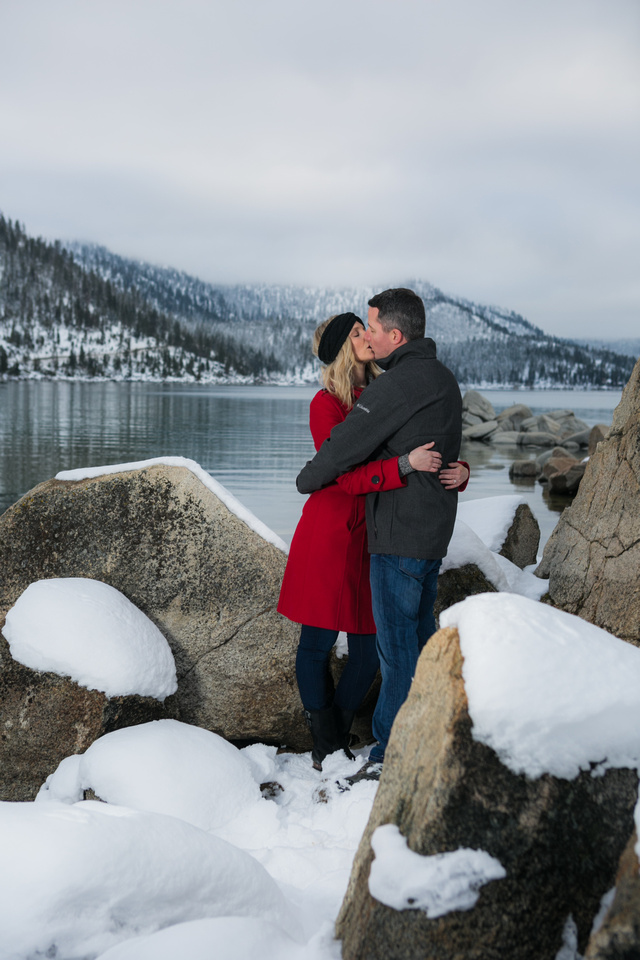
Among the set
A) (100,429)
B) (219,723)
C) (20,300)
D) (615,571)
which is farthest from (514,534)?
(20,300)

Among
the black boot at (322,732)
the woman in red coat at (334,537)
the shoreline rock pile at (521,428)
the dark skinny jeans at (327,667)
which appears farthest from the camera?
A: the shoreline rock pile at (521,428)

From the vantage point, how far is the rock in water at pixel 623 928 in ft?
4.92

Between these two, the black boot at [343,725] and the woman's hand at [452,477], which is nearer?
the woman's hand at [452,477]

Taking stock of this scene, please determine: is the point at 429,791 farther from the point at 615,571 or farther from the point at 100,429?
the point at 100,429

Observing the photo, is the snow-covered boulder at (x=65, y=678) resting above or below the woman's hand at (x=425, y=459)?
below

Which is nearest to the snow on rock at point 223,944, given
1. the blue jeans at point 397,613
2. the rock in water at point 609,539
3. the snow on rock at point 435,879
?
the snow on rock at point 435,879

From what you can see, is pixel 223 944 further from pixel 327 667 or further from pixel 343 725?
pixel 343 725

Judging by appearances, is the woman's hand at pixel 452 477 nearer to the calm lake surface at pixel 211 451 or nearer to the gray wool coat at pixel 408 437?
the gray wool coat at pixel 408 437


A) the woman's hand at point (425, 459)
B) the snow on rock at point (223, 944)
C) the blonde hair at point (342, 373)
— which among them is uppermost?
the blonde hair at point (342, 373)

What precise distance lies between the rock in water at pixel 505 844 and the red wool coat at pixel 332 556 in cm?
163

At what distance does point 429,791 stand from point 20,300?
599 ft

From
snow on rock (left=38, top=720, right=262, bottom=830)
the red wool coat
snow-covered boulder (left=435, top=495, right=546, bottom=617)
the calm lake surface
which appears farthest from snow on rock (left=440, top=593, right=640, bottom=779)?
the calm lake surface

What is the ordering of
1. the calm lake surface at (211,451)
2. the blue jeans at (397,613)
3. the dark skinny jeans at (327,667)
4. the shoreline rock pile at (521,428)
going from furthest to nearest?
the shoreline rock pile at (521,428)
the calm lake surface at (211,451)
the dark skinny jeans at (327,667)
the blue jeans at (397,613)

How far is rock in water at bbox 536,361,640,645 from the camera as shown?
4.67 metres
